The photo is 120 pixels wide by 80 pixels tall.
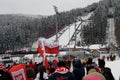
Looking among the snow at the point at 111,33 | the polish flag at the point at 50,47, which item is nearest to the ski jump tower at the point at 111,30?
the snow at the point at 111,33

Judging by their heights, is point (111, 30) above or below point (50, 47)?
above

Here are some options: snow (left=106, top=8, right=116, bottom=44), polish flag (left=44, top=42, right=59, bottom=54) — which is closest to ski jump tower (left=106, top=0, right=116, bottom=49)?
snow (left=106, top=8, right=116, bottom=44)

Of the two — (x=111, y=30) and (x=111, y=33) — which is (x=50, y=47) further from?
(x=111, y=30)

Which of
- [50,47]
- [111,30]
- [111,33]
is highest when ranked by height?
[111,30]

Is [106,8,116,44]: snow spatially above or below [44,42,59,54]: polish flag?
above

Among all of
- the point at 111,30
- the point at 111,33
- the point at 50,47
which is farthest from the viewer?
the point at 111,30

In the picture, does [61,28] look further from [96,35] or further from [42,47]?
[42,47]

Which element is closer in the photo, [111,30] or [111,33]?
[111,33]

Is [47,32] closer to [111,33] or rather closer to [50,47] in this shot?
[111,33]

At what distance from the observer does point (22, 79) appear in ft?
25.8

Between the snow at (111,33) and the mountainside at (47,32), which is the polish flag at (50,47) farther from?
the snow at (111,33)

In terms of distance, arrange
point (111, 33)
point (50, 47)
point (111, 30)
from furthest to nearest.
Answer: point (111, 30) → point (111, 33) → point (50, 47)

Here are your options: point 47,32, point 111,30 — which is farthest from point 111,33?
point 47,32

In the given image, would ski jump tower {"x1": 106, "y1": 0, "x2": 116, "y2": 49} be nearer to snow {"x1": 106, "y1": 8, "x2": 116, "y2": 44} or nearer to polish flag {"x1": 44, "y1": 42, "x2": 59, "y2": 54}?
snow {"x1": 106, "y1": 8, "x2": 116, "y2": 44}
